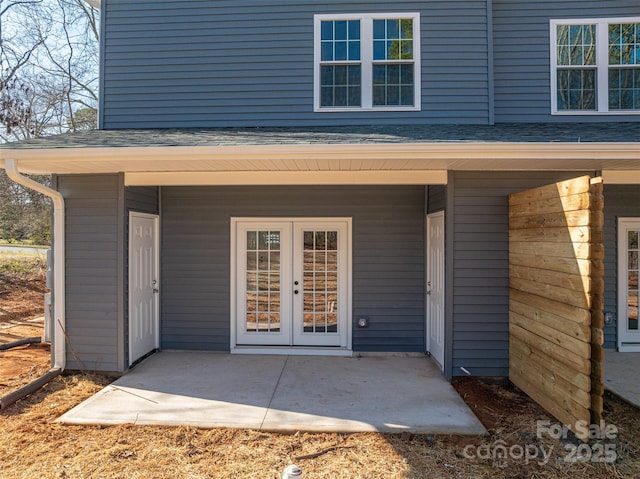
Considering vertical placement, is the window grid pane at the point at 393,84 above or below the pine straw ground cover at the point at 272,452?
above

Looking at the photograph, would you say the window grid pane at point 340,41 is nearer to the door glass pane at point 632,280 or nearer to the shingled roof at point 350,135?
the shingled roof at point 350,135

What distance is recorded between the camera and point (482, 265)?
15.4 ft

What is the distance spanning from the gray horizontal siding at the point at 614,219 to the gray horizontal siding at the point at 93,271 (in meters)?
6.50

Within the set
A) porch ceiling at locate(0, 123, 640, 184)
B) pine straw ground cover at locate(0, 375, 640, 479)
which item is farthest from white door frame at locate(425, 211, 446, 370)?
pine straw ground cover at locate(0, 375, 640, 479)

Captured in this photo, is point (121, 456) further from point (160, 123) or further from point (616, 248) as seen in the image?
point (616, 248)

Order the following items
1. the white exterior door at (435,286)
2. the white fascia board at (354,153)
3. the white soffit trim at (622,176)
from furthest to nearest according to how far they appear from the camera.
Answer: the white exterior door at (435,286)
the white soffit trim at (622,176)
the white fascia board at (354,153)

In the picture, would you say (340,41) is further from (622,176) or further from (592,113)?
(622,176)

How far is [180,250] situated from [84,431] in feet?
9.04

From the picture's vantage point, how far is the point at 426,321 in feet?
18.5

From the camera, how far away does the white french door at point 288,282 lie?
5.84m

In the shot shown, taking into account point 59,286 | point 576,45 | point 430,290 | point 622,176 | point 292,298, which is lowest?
point 292,298

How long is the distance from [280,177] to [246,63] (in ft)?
6.85

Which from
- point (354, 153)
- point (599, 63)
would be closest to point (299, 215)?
point (354, 153)

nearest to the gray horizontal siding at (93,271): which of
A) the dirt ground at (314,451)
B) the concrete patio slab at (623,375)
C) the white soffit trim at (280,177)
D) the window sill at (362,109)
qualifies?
the white soffit trim at (280,177)
